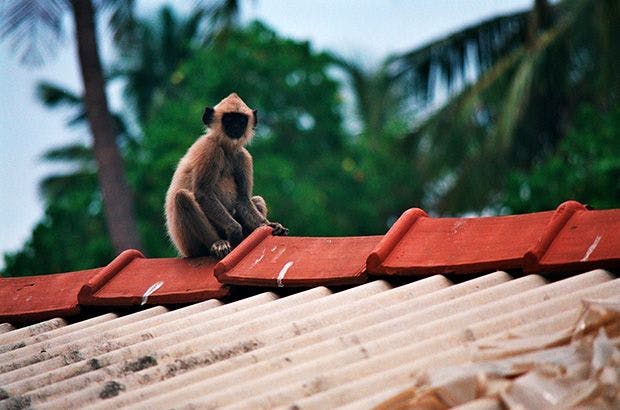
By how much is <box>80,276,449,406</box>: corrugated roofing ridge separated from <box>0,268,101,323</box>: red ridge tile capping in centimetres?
195

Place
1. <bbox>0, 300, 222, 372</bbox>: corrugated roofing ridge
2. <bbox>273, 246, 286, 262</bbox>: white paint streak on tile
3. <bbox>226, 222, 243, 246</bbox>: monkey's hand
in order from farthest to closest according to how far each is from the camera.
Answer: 1. <bbox>226, 222, 243, 246</bbox>: monkey's hand
2. <bbox>273, 246, 286, 262</bbox>: white paint streak on tile
3. <bbox>0, 300, 222, 372</bbox>: corrugated roofing ridge

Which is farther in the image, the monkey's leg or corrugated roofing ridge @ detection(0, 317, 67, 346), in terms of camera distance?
the monkey's leg

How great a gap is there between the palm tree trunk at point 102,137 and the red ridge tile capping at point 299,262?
13.2 m

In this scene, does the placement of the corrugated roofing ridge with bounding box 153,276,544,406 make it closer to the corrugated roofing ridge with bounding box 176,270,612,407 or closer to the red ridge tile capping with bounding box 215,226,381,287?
the corrugated roofing ridge with bounding box 176,270,612,407

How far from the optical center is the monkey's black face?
9.75 meters

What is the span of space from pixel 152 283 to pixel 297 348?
1.94 meters

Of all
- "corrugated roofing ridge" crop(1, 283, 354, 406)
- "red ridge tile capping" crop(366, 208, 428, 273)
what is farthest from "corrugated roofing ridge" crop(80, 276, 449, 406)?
"red ridge tile capping" crop(366, 208, 428, 273)

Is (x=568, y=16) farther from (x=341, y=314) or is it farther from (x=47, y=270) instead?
(x=341, y=314)

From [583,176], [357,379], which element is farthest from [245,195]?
[583,176]

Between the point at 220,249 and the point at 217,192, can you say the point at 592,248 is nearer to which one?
the point at 220,249

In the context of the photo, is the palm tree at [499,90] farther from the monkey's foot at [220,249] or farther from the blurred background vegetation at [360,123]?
the monkey's foot at [220,249]

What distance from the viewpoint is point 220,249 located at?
8227 mm

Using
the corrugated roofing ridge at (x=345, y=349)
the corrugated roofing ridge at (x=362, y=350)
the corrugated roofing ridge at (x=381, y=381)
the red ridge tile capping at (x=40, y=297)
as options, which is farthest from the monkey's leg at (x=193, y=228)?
the corrugated roofing ridge at (x=381, y=381)

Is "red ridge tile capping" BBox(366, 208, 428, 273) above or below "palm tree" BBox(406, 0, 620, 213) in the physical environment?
above
